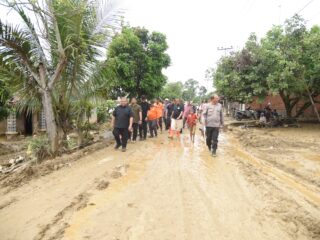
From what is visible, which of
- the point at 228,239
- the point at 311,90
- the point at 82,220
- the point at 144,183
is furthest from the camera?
the point at 311,90

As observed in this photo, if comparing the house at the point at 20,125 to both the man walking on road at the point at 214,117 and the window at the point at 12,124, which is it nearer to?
the window at the point at 12,124

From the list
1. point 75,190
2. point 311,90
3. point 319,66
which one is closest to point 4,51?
point 75,190

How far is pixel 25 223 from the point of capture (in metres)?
5.39

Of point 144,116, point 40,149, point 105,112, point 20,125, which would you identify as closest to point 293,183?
point 40,149

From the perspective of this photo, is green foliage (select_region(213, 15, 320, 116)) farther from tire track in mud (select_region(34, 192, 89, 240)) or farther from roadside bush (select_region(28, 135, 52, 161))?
tire track in mud (select_region(34, 192, 89, 240))

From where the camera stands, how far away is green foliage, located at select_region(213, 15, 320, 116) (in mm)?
20328

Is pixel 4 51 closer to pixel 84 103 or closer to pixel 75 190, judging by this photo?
pixel 84 103

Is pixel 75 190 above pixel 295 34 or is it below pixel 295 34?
below

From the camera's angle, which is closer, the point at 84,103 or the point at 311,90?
the point at 84,103

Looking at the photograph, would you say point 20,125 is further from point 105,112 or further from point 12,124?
point 105,112

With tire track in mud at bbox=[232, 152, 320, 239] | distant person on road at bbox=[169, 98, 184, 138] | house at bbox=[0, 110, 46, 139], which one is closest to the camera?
tire track in mud at bbox=[232, 152, 320, 239]

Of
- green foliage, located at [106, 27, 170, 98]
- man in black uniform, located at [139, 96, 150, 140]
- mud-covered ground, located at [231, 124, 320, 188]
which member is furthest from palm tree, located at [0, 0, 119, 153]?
green foliage, located at [106, 27, 170, 98]

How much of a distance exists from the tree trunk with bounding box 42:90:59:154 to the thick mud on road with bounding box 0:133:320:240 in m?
1.71

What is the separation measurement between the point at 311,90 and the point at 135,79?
13279 millimetres
